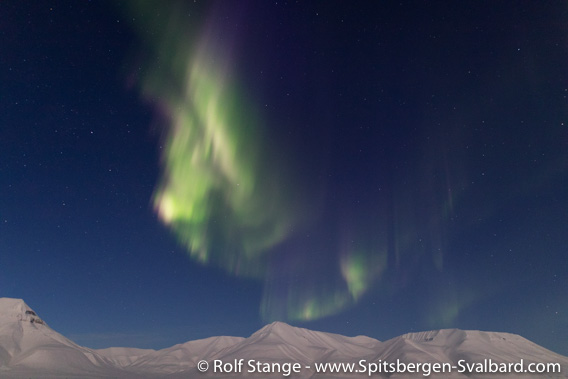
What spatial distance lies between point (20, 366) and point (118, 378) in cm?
4702

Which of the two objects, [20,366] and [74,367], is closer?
[20,366]

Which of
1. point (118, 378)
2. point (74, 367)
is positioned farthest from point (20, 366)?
point (118, 378)

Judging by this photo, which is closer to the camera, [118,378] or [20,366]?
[20,366]

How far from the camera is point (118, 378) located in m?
197

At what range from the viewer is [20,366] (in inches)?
7274

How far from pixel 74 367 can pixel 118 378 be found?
82.4 ft

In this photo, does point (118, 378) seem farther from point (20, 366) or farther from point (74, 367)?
point (20, 366)

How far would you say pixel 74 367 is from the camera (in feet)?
653
